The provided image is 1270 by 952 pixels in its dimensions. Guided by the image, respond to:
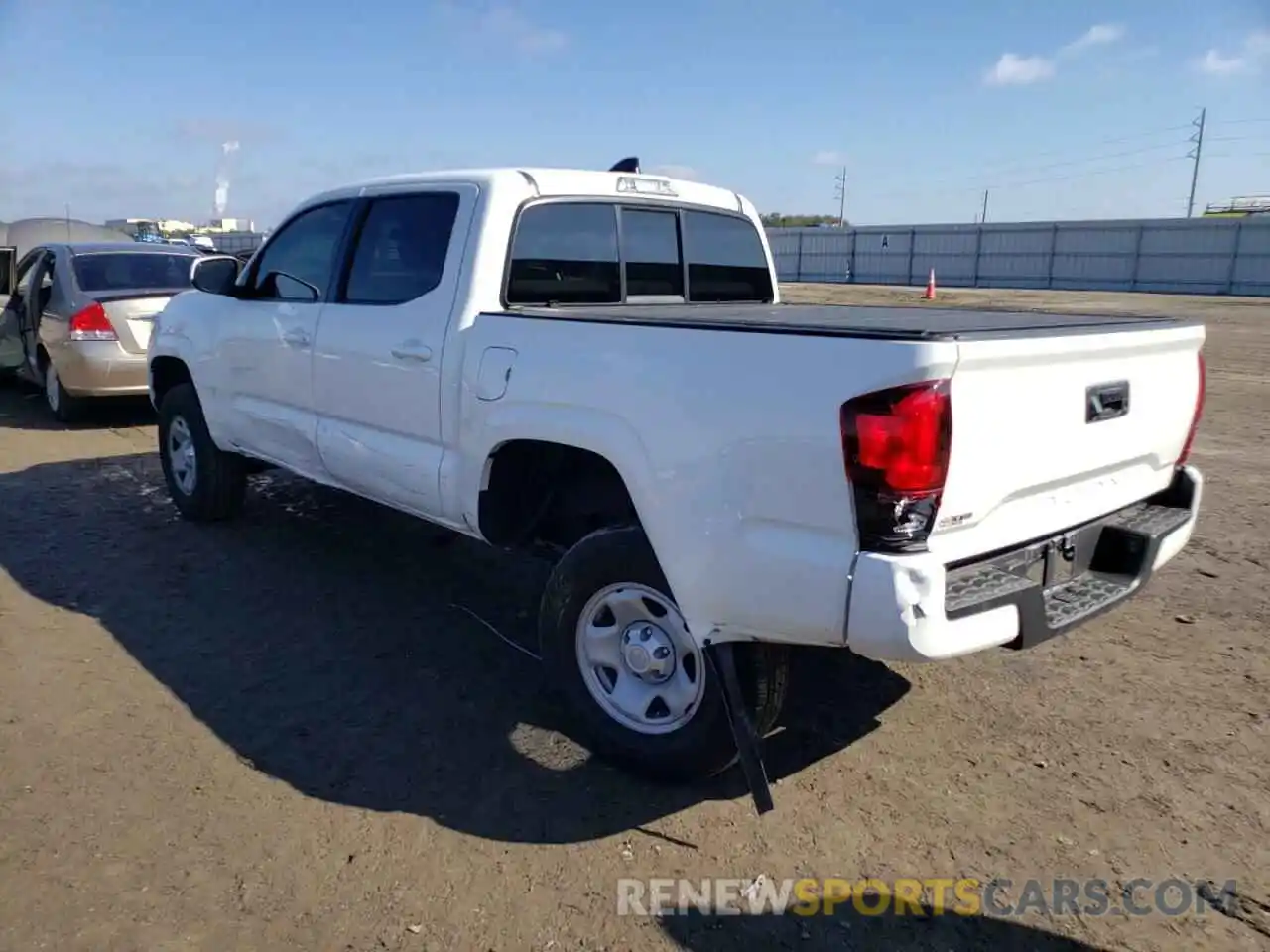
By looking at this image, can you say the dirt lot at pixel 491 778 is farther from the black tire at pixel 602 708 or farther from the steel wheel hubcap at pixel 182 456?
the steel wheel hubcap at pixel 182 456

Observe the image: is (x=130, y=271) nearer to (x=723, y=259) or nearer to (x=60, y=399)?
(x=60, y=399)

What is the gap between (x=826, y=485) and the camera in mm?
2459

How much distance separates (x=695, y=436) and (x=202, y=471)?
13.6ft

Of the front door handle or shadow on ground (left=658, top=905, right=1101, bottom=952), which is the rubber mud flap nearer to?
shadow on ground (left=658, top=905, right=1101, bottom=952)

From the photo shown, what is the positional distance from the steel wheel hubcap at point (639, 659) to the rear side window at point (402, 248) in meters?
1.60

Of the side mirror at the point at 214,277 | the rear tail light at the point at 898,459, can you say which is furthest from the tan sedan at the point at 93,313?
the rear tail light at the point at 898,459

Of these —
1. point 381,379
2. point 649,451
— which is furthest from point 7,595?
point 649,451

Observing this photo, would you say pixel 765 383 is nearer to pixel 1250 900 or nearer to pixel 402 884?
pixel 402 884

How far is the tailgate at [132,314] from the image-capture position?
327 inches

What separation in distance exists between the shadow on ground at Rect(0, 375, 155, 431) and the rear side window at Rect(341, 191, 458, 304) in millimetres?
5837

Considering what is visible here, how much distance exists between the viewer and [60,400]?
29.4ft

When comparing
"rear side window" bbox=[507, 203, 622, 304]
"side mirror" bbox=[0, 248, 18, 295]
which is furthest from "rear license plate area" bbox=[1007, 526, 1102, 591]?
"side mirror" bbox=[0, 248, 18, 295]

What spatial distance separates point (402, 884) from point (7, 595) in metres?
3.30

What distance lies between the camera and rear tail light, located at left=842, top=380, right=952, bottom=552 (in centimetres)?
233
